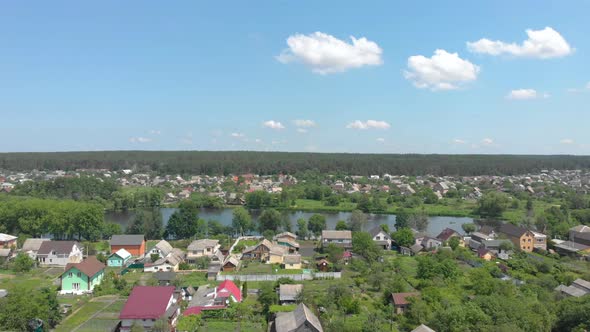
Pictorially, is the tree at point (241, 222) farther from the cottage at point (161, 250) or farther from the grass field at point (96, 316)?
the grass field at point (96, 316)

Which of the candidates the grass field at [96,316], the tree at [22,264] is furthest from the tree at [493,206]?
the tree at [22,264]

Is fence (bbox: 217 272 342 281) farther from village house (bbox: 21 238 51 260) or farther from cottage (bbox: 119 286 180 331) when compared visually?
village house (bbox: 21 238 51 260)

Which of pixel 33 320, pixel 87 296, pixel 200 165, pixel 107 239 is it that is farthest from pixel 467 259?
pixel 200 165

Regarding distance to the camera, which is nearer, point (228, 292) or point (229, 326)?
point (229, 326)

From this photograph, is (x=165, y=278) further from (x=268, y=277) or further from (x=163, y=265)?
(x=268, y=277)

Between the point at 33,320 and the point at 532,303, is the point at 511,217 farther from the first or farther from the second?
the point at 33,320

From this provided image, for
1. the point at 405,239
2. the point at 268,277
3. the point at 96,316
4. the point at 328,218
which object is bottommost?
the point at 328,218

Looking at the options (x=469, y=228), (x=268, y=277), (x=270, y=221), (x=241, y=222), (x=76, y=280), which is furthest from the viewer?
(x=469, y=228)

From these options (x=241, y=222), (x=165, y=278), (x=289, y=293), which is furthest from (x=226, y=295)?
(x=241, y=222)
